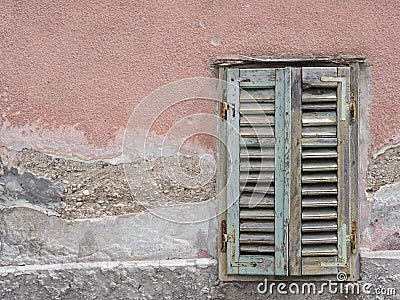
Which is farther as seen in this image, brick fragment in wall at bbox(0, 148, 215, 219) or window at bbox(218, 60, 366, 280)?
brick fragment in wall at bbox(0, 148, 215, 219)

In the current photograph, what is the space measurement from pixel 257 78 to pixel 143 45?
635mm

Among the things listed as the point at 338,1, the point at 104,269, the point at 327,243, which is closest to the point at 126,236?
the point at 104,269

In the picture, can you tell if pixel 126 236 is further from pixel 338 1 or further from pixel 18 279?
pixel 338 1

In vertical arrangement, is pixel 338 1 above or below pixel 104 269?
above

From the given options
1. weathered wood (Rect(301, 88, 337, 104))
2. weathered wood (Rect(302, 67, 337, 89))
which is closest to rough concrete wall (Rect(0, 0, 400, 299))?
weathered wood (Rect(302, 67, 337, 89))

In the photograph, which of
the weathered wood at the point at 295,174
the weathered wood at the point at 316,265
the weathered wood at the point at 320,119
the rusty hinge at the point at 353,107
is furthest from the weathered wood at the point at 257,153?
the weathered wood at the point at 316,265

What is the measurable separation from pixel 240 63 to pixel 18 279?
1.65 meters

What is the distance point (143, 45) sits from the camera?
4.19 m

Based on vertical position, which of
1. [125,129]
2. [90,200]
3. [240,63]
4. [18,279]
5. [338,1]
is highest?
[338,1]

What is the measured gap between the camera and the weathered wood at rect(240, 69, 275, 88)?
13.5 feet

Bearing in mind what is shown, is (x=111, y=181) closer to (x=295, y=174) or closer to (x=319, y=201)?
(x=295, y=174)

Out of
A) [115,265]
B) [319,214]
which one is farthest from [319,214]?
[115,265]

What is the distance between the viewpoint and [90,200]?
4.21m

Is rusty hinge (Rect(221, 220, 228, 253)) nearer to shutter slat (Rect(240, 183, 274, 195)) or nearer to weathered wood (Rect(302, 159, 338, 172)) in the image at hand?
shutter slat (Rect(240, 183, 274, 195))
